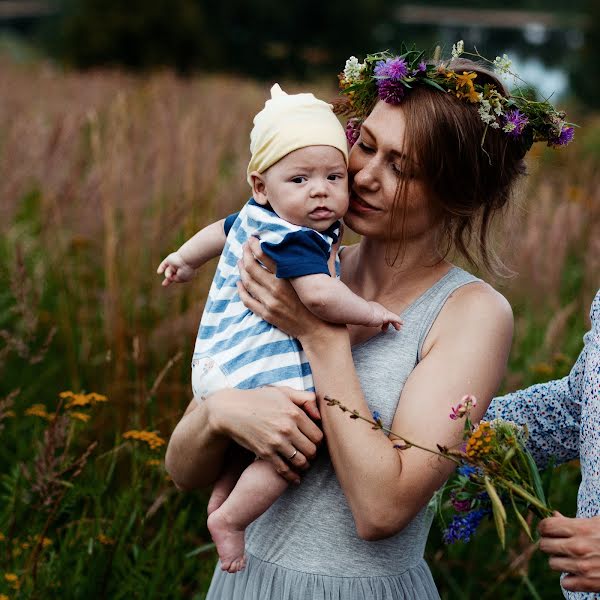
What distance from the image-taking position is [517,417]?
2033 millimetres

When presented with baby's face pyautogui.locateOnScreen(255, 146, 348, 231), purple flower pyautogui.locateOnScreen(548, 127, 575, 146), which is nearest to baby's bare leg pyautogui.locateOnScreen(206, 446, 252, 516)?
baby's face pyautogui.locateOnScreen(255, 146, 348, 231)

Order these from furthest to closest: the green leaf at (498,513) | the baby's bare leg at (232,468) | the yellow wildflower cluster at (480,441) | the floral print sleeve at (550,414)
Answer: the baby's bare leg at (232,468) < the floral print sleeve at (550,414) < the yellow wildflower cluster at (480,441) < the green leaf at (498,513)

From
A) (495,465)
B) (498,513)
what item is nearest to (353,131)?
(495,465)

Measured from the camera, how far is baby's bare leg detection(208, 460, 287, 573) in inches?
73.1

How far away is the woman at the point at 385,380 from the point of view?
5.73 feet

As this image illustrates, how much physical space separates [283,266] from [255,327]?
0.17m

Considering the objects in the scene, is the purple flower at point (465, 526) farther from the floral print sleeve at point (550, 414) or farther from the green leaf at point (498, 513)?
the green leaf at point (498, 513)

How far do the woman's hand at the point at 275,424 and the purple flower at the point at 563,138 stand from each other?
2.55 ft

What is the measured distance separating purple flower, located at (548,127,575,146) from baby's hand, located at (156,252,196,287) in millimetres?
916

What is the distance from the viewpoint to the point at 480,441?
1.43m

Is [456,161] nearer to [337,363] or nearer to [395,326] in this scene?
[395,326]

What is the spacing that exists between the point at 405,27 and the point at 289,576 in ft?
200

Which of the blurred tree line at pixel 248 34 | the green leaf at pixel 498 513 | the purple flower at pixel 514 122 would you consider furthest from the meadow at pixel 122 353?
the blurred tree line at pixel 248 34

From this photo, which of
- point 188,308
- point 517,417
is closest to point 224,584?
point 517,417
